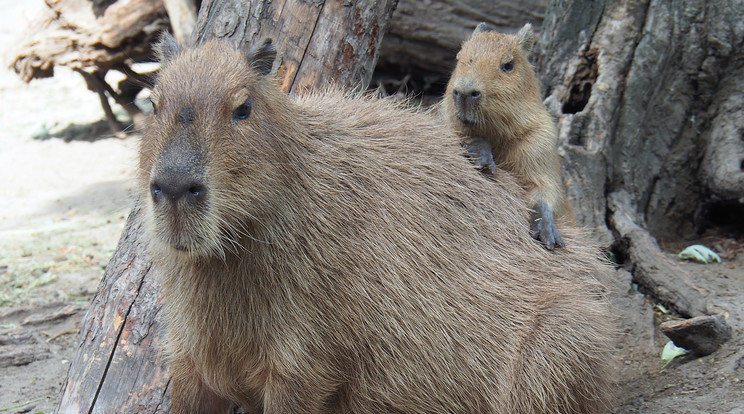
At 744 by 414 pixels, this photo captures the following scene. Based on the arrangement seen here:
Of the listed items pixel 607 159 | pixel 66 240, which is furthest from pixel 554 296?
pixel 66 240

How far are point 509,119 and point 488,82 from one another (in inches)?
9.6

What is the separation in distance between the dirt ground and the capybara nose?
0.78 meters

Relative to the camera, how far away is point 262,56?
2.83m

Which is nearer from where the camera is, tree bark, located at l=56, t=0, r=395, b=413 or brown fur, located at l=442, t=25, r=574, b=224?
tree bark, located at l=56, t=0, r=395, b=413

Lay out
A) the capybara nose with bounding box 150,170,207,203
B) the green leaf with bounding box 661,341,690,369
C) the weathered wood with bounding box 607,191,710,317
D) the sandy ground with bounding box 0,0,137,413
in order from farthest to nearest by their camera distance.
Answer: the sandy ground with bounding box 0,0,137,413 < the weathered wood with bounding box 607,191,710,317 < the green leaf with bounding box 661,341,690,369 < the capybara nose with bounding box 150,170,207,203

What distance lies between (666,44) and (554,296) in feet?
10.2

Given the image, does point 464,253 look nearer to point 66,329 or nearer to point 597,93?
point 597,93

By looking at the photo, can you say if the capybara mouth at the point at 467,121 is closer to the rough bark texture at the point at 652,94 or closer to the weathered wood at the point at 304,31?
the weathered wood at the point at 304,31

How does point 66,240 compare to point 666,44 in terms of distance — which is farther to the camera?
point 66,240

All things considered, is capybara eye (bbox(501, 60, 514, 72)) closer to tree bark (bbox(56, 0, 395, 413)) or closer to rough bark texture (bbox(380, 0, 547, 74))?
tree bark (bbox(56, 0, 395, 413))

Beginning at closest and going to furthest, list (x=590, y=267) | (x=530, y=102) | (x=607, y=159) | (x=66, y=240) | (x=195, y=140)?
(x=195, y=140) < (x=590, y=267) < (x=530, y=102) < (x=607, y=159) < (x=66, y=240)

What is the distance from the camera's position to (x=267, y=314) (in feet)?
9.39

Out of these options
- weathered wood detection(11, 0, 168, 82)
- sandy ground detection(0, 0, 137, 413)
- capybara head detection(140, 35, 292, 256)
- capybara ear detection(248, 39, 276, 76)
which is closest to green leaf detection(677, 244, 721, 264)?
capybara head detection(140, 35, 292, 256)

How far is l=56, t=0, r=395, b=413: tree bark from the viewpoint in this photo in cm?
341
